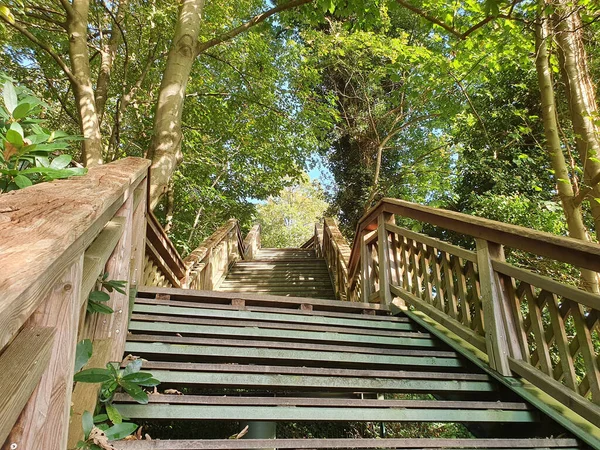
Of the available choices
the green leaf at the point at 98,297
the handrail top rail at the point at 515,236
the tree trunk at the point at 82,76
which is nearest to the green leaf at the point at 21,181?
the green leaf at the point at 98,297

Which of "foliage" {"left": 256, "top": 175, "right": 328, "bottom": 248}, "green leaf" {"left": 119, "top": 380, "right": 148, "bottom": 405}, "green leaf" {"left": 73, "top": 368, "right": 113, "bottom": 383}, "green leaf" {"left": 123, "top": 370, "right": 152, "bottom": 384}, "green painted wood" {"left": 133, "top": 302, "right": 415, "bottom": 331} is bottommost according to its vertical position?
"green leaf" {"left": 119, "top": 380, "right": 148, "bottom": 405}

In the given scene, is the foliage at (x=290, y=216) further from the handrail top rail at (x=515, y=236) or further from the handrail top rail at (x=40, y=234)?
the handrail top rail at (x=40, y=234)

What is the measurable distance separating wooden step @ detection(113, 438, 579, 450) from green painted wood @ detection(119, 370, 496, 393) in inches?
13.5

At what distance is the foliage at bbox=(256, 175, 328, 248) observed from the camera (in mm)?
24797

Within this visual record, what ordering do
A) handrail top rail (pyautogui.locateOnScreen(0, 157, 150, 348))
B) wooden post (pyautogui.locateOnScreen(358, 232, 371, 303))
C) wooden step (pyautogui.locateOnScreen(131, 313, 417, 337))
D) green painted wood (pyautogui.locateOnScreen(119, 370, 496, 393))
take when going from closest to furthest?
handrail top rail (pyautogui.locateOnScreen(0, 157, 150, 348)), green painted wood (pyautogui.locateOnScreen(119, 370, 496, 393)), wooden step (pyautogui.locateOnScreen(131, 313, 417, 337)), wooden post (pyautogui.locateOnScreen(358, 232, 371, 303))

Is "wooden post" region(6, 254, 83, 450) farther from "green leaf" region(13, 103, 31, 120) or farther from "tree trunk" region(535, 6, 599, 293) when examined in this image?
"tree trunk" region(535, 6, 599, 293)

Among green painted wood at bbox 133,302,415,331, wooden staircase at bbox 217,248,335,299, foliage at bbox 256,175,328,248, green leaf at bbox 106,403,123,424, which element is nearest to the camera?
green leaf at bbox 106,403,123,424

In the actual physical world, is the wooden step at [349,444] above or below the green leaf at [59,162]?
below

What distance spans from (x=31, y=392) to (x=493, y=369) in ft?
6.86

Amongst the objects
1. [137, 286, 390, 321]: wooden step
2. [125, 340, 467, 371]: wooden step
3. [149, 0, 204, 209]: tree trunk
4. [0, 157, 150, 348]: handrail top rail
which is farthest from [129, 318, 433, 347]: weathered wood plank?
[149, 0, 204, 209]: tree trunk

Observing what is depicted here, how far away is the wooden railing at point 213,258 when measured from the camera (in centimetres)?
486

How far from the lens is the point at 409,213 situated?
9.67ft

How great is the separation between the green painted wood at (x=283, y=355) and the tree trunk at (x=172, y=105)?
1.89 metres

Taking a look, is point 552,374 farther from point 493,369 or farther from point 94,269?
point 94,269
